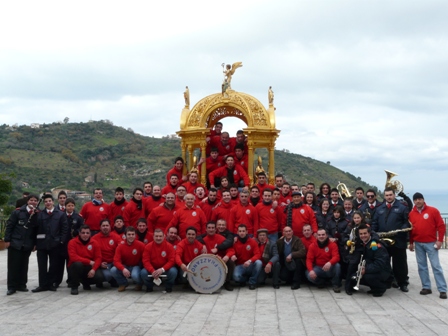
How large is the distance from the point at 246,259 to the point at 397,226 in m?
2.80

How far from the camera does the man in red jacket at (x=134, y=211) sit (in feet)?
38.2

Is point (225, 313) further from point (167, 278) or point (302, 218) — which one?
point (302, 218)

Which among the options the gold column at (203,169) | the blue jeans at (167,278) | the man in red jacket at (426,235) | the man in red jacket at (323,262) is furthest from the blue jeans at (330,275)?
the gold column at (203,169)

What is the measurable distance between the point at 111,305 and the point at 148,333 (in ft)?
6.64

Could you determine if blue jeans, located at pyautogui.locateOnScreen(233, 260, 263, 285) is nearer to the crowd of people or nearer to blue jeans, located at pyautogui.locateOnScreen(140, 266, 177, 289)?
the crowd of people

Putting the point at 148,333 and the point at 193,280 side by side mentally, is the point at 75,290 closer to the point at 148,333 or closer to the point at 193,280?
the point at 193,280

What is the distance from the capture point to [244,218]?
36.1ft

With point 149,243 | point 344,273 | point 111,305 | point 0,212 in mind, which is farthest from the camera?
point 0,212

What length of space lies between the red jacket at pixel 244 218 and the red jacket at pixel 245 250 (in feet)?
1.94

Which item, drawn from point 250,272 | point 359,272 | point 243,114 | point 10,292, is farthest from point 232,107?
point 10,292

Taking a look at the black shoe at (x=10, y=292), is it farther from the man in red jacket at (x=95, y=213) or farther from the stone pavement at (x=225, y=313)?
the man in red jacket at (x=95, y=213)

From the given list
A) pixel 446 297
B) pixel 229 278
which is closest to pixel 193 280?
pixel 229 278

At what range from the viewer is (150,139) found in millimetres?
56156

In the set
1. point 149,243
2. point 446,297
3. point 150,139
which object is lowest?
point 446,297
